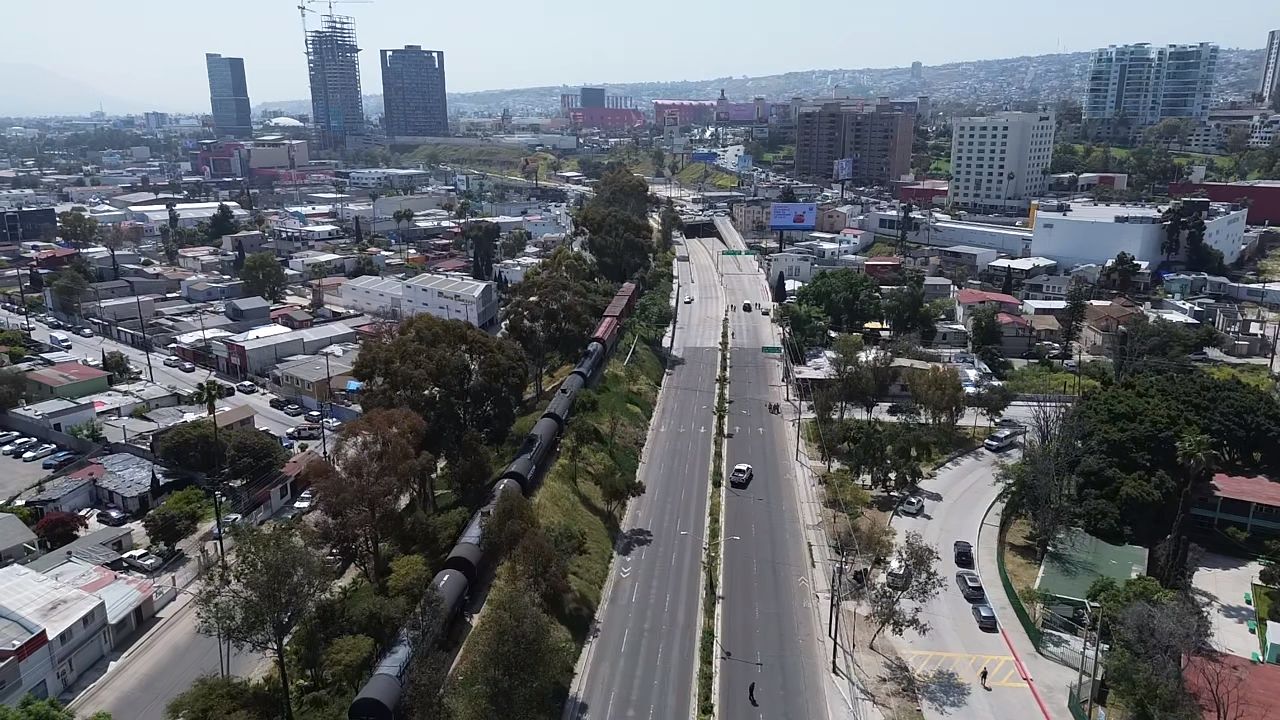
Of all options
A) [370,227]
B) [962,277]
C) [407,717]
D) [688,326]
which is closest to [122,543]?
[407,717]

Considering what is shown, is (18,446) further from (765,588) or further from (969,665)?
(969,665)

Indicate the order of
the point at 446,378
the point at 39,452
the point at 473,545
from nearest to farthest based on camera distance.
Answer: the point at 473,545 → the point at 446,378 → the point at 39,452

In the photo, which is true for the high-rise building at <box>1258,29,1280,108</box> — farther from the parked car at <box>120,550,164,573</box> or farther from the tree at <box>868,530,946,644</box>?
the parked car at <box>120,550,164,573</box>

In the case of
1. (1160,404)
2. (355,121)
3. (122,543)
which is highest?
(355,121)

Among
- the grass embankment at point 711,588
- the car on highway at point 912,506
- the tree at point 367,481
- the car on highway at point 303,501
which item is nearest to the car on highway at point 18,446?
the car on highway at point 303,501

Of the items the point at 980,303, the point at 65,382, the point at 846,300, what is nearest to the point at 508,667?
the point at 65,382

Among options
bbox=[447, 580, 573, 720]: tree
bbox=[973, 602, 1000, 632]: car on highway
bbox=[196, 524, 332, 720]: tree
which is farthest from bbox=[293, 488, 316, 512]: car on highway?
bbox=[973, 602, 1000, 632]: car on highway

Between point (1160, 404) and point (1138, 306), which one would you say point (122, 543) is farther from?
point (1138, 306)
